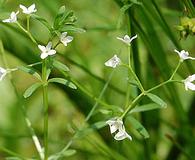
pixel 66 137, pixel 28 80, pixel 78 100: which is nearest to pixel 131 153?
pixel 78 100

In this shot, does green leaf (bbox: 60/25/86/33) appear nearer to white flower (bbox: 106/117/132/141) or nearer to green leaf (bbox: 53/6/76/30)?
green leaf (bbox: 53/6/76/30)

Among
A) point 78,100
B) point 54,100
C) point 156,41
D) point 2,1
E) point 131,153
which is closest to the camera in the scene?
point 2,1

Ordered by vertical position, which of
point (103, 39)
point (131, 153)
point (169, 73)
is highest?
point (103, 39)

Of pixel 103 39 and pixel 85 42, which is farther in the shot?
pixel 85 42

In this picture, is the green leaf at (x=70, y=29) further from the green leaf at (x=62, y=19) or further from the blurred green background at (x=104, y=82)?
the blurred green background at (x=104, y=82)

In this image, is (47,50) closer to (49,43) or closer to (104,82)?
(49,43)

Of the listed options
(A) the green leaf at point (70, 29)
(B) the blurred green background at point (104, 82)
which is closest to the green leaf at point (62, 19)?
(A) the green leaf at point (70, 29)

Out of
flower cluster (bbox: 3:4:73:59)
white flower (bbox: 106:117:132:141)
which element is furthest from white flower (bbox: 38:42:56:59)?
white flower (bbox: 106:117:132:141)

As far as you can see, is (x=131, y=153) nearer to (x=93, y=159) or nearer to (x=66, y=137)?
(x=93, y=159)
